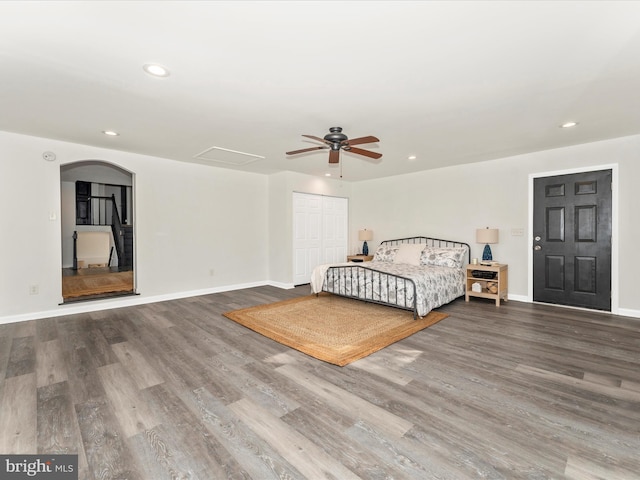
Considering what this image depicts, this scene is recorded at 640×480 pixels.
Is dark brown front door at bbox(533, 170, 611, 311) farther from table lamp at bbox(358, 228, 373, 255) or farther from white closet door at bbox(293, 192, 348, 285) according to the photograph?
white closet door at bbox(293, 192, 348, 285)

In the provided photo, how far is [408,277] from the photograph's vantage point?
4.43 meters

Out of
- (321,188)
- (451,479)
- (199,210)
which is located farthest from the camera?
(321,188)

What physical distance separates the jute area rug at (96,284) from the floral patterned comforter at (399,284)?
367 cm

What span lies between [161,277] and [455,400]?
196 inches

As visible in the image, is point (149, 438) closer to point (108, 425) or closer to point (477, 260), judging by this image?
point (108, 425)

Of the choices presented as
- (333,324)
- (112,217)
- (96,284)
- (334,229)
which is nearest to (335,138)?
(333,324)

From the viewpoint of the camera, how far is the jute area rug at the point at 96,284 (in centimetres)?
528

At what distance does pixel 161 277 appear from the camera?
543 centimetres

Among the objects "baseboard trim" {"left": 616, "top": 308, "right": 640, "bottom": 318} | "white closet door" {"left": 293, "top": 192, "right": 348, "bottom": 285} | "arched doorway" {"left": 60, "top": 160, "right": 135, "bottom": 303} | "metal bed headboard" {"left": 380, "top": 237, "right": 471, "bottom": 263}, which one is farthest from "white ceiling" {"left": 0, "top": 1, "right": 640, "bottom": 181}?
"arched doorway" {"left": 60, "top": 160, "right": 135, "bottom": 303}

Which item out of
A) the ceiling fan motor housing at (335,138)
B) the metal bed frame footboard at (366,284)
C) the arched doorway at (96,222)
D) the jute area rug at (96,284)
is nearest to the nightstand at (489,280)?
the metal bed frame footboard at (366,284)

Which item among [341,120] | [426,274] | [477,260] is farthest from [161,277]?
[477,260]

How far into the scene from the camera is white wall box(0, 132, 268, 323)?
417cm

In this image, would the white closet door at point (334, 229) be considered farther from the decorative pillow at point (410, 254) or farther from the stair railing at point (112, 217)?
the stair railing at point (112, 217)

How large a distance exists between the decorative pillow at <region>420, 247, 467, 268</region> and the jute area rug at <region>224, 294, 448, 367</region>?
1344 millimetres
